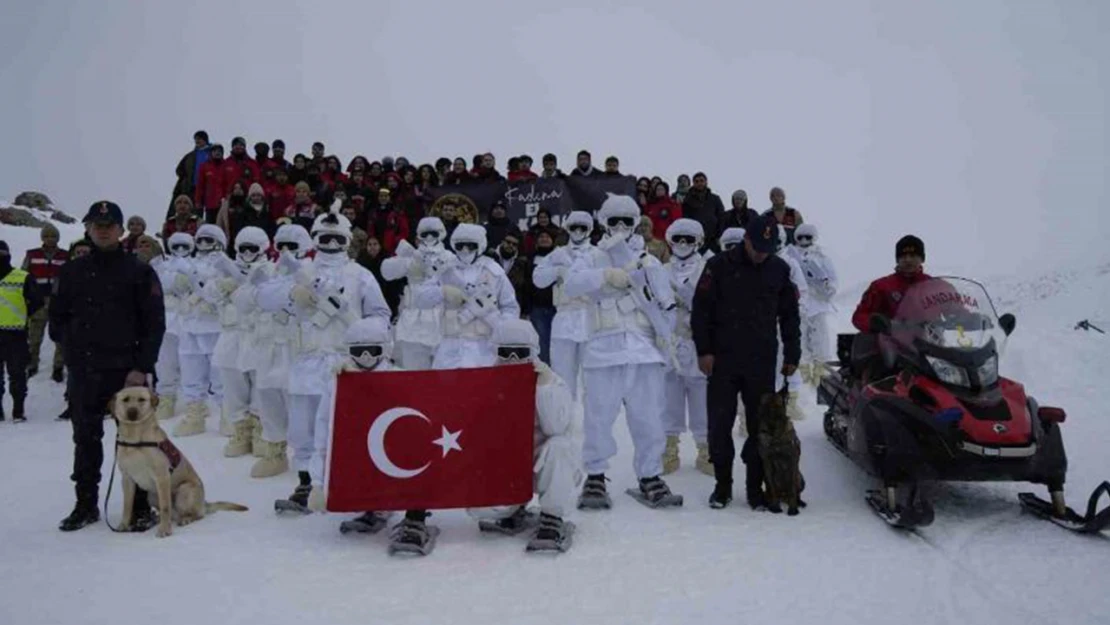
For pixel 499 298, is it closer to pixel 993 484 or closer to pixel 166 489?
pixel 166 489

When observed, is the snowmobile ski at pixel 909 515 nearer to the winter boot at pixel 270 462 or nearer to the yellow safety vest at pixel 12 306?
the winter boot at pixel 270 462

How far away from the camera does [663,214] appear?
41.9ft

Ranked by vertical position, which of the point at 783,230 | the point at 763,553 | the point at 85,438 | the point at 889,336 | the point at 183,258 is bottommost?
the point at 763,553

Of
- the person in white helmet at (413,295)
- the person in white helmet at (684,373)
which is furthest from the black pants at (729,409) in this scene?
the person in white helmet at (413,295)

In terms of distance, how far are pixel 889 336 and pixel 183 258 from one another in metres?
9.47

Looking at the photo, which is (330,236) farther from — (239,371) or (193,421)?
(193,421)

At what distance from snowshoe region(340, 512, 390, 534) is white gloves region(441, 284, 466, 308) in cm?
251

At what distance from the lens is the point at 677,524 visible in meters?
5.63

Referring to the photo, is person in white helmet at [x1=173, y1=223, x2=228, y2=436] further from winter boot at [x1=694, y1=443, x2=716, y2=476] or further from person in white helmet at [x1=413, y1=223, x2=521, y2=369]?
winter boot at [x1=694, y1=443, x2=716, y2=476]

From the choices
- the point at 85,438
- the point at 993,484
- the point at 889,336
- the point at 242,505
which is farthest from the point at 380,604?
the point at 993,484

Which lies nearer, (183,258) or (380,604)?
(380,604)

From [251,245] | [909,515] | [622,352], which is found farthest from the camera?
[251,245]

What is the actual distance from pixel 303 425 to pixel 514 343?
242 centimetres

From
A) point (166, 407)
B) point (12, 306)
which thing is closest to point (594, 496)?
point (166, 407)
